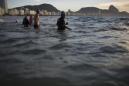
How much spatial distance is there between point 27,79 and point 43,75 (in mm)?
606

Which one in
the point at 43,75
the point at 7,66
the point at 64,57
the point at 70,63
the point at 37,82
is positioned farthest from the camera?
the point at 64,57

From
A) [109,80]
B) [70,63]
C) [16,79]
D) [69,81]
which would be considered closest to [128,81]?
[109,80]

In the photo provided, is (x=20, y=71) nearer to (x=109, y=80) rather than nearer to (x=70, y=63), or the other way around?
(x=70, y=63)

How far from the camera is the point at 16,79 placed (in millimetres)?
6414

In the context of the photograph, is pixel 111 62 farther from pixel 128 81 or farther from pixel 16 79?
pixel 16 79

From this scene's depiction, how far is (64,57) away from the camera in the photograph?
31.3ft

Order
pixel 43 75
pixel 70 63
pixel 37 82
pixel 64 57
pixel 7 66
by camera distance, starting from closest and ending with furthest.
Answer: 1. pixel 37 82
2. pixel 43 75
3. pixel 7 66
4. pixel 70 63
5. pixel 64 57

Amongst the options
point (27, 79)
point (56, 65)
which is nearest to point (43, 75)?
point (27, 79)

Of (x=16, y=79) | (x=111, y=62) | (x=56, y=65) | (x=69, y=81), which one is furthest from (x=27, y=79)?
(x=111, y=62)

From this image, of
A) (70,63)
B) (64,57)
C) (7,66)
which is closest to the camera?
(7,66)

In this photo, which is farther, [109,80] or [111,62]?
[111,62]

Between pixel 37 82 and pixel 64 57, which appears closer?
pixel 37 82

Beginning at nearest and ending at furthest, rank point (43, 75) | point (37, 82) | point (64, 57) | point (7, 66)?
point (37, 82), point (43, 75), point (7, 66), point (64, 57)

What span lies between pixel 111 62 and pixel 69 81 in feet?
9.59
